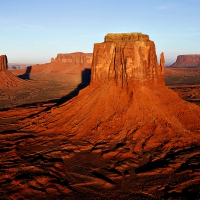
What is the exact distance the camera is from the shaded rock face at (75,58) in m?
96.4

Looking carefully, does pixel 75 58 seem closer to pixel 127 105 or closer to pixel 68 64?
pixel 68 64

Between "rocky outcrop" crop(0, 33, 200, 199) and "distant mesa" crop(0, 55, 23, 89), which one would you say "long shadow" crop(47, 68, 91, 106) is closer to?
"rocky outcrop" crop(0, 33, 200, 199)

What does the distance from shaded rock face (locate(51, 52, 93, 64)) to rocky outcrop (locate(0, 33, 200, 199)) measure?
250 feet

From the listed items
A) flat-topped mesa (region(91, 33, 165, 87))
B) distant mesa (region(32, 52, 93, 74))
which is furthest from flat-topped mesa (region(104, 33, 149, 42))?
distant mesa (region(32, 52, 93, 74))

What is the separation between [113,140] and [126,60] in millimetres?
6396

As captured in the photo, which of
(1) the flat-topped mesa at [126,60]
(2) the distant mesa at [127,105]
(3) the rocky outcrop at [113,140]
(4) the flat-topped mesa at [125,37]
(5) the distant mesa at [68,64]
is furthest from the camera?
(5) the distant mesa at [68,64]

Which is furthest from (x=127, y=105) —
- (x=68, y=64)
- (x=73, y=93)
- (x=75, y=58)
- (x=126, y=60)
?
(x=75, y=58)

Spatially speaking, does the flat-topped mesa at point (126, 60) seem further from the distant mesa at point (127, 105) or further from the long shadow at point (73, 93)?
the long shadow at point (73, 93)

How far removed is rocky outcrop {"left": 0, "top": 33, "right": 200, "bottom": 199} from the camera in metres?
10.7

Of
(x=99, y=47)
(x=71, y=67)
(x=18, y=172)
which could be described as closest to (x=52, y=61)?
(x=71, y=67)

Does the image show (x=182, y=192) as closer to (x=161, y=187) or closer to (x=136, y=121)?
(x=161, y=187)

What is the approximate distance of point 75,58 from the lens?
9994cm

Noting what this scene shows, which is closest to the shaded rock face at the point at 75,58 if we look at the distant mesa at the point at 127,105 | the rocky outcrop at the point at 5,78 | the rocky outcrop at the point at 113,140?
the rocky outcrop at the point at 5,78

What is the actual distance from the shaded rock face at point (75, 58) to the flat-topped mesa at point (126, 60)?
251 feet
